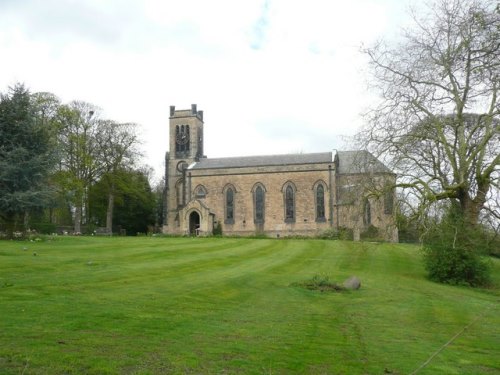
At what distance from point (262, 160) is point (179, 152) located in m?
11.1

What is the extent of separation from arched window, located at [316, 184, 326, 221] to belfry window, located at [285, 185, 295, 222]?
8.60ft

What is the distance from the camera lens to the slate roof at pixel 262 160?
5191 centimetres

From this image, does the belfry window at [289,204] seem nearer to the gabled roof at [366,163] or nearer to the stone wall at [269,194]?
the stone wall at [269,194]

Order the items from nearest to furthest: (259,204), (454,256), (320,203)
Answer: (454,256)
(320,203)
(259,204)

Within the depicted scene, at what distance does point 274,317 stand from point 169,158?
165ft

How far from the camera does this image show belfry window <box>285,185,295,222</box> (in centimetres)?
5188

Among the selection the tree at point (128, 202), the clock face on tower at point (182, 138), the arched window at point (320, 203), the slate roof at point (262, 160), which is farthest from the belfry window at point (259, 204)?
the tree at point (128, 202)

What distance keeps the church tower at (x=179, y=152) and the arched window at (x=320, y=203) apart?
15.8m

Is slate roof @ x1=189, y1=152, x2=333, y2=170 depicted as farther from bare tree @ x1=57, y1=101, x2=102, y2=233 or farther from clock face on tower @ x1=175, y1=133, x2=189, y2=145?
bare tree @ x1=57, y1=101, x2=102, y2=233

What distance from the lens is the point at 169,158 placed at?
194ft

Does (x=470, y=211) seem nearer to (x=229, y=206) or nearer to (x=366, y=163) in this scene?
(x=366, y=163)

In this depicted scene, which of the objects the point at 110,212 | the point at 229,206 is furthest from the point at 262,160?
the point at 110,212

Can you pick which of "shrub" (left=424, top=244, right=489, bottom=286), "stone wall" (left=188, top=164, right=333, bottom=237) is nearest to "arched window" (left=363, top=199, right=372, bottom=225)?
"shrub" (left=424, top=244, right=489, bottom=286)

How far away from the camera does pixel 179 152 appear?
58938 mm
